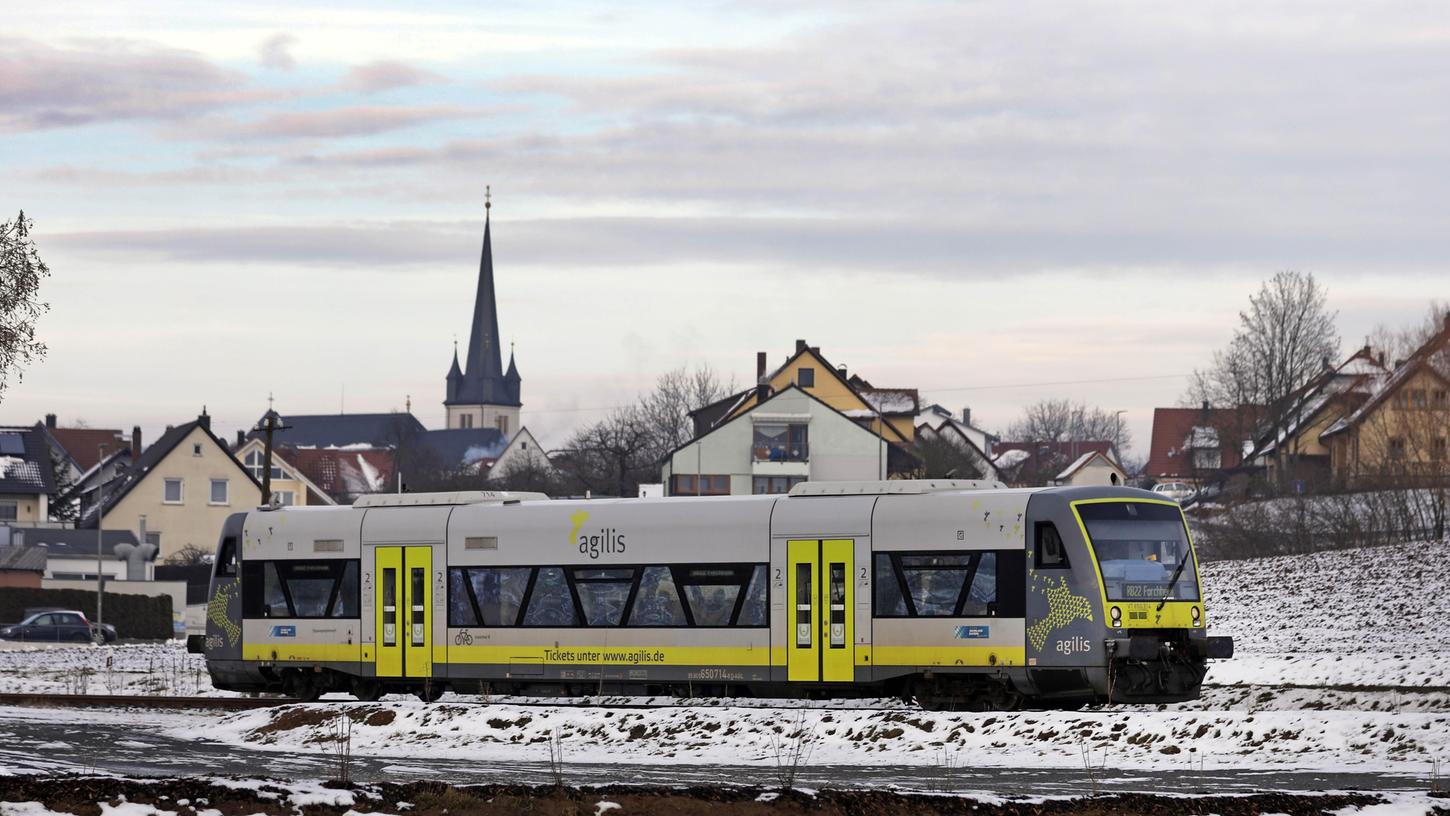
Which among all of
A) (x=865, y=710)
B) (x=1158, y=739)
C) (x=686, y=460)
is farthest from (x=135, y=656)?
(x=686, y=460)

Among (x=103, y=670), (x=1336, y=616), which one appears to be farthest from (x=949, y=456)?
(x=103, y=670)

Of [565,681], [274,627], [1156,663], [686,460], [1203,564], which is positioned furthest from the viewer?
[686,460]

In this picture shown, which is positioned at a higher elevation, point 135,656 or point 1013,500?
point 1013,500

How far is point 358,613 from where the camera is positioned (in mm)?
26828

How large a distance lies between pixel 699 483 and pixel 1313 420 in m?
29.3

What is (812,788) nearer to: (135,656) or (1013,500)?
(1013,500)

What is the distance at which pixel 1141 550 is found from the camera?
75.3ft

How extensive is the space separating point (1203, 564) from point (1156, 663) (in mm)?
28105

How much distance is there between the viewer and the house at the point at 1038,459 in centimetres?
10912

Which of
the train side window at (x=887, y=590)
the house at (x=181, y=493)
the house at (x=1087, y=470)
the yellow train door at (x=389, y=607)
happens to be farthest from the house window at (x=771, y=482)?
the train side window at (x=887, y=590)

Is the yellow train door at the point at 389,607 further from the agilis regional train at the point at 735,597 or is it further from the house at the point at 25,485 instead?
the house at the point at 25,485

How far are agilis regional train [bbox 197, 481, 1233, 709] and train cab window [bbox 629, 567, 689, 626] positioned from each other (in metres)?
0.03

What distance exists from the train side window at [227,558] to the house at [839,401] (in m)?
59.9

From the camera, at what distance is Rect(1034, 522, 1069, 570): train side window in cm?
2261
